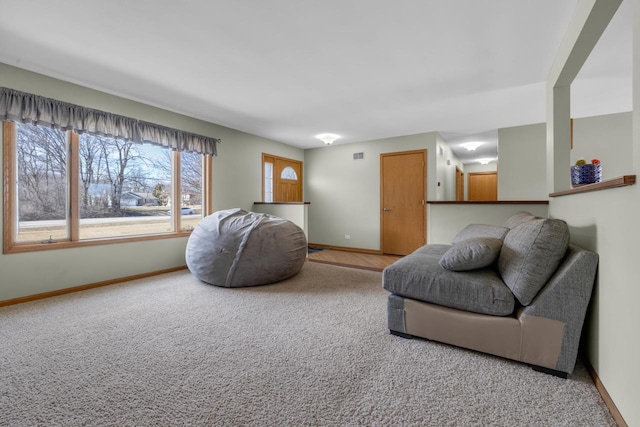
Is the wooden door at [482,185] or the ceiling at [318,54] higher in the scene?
the ceiling at [318,54]

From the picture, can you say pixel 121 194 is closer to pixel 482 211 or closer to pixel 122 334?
pixel 122 334

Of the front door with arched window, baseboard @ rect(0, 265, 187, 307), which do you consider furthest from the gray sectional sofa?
the front door with arched window

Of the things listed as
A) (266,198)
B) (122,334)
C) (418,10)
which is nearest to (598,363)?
(418,10)

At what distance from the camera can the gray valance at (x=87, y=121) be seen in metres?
2.73

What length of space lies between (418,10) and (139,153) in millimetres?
3755

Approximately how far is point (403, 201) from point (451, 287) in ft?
12.3

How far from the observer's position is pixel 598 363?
4.94ft

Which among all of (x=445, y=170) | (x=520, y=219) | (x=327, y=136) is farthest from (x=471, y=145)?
(x=520, y=219)

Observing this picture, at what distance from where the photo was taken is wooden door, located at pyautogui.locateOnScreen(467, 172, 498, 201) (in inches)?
341

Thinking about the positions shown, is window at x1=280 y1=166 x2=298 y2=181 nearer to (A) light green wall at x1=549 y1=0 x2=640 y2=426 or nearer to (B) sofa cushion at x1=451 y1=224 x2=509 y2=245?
(B) sofa cushion at x1=451 y1=224 x2=509 y2=245

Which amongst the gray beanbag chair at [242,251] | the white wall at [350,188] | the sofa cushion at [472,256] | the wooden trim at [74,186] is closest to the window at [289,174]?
the white wall at [350,188]

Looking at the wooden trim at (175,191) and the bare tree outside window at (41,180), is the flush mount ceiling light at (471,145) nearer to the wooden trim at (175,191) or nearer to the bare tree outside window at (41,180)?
the wooden trim at (175,191)

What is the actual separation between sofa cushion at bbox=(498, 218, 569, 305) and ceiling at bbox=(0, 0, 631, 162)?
5.16 ft

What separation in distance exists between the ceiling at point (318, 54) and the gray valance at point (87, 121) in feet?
1.01
